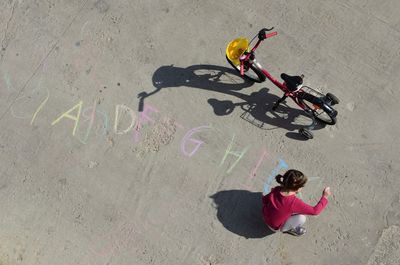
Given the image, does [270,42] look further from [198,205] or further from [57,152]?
[57,152]

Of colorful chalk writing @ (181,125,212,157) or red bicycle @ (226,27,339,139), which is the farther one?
colorful chalk writing @ (181,125,212,157)

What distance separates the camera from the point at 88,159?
5.91 metres

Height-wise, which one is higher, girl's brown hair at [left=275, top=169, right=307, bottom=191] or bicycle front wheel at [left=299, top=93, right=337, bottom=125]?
bicycle front wheel at [left=299, top=93, right=337, bottom=125]

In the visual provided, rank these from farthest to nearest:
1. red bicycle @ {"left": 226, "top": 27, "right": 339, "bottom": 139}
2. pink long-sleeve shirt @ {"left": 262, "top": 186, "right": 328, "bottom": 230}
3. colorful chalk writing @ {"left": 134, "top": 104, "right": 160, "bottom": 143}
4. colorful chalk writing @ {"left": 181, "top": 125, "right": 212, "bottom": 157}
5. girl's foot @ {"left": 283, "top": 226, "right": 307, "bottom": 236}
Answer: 1. colorful chalk writing @ {"left": 134, "top": 104, "right": 160, "bottom": 143}
2. colorful chalk writing @ {"left": 181, "top": 125, "right": 212, "bottom": 157}
3. red bicycle @ {"left": 226, "top": 27, "right": 339, "bottom": 139}
4. girl's foot @ {"left": 283, "top": 226, "right": 307, "bottom": 236}
5. pink long-sleeve shirt @ {"left": 262, "top": 186, "right": 328, "bottom": 230}

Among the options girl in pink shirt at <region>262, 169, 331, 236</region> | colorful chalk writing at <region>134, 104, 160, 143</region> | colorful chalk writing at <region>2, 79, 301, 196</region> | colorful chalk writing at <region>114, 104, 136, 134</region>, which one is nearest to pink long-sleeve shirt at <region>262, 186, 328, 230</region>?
girl in pink shirt at <region>262, 169, 331, 236</region>

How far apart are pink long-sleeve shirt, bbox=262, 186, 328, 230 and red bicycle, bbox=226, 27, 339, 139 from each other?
103 centimetres

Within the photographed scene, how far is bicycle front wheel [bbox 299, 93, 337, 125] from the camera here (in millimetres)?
5199

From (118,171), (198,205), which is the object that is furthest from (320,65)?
(118,171)

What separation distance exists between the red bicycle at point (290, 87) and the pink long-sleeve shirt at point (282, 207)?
103cm

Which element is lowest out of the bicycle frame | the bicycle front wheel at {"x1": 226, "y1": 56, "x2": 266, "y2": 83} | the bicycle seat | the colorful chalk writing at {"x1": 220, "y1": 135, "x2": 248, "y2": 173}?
the colorful chalk writing at {"x1": 220, "y1": 135, "x2": 248, "y2": 173}

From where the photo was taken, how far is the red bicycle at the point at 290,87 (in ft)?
17.3

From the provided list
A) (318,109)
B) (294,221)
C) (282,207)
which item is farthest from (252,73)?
(294,221)

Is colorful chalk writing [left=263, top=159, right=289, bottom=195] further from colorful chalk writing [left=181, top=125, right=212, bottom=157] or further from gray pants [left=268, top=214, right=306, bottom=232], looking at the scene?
colorful chalk writing [left=181, top=125, right=212, bottom=157]

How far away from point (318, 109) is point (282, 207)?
134 centimetres
